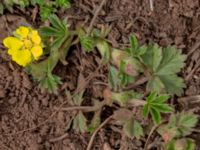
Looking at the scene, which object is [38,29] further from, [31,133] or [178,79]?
[178,79]

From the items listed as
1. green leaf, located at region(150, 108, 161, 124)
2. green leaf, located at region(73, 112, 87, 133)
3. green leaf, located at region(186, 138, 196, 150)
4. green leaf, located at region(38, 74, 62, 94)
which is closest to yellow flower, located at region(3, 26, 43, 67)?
green leaf, located at region(38, 74, 62, 94)

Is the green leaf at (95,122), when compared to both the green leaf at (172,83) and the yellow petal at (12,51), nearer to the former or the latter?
the green leaf at (172,83)

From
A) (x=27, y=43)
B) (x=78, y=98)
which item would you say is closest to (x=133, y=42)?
(x=78, y=98)

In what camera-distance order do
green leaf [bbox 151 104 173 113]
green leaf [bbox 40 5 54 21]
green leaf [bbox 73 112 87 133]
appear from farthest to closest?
green leaf [bbox 40 5 54 21] → green leaf [bbox 73 112 87 133] → green leaf [bbox 151 104 173 113]

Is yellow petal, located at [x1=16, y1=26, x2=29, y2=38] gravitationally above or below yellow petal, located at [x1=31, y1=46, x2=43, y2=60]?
above

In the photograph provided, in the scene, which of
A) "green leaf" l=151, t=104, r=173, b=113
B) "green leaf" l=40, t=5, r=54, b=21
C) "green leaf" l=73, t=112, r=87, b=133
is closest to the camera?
"green leaf" l=151, t=104, r=173, b=113

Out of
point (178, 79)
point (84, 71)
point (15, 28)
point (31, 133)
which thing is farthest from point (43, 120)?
point (178, 79)

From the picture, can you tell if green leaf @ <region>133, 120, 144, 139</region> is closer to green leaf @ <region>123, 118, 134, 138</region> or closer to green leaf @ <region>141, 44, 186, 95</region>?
green leaf @ <region>123, 118, 134, 138</region>

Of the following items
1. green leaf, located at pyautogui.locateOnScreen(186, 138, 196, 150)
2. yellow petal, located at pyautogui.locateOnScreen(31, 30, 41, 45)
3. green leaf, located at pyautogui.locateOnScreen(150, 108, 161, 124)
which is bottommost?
green leaf, located at pyautogui.locateOnScreen(186, 138, 196, 150)
